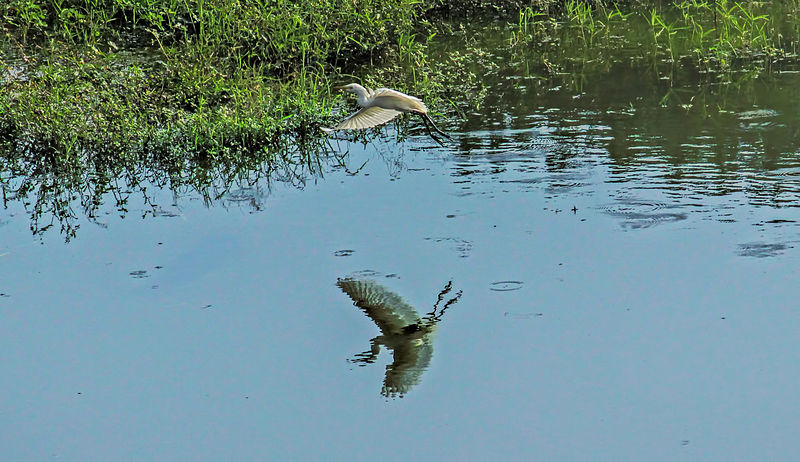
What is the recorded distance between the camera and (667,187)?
562 cm

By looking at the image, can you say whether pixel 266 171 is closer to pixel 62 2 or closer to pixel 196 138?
pixel 196 138

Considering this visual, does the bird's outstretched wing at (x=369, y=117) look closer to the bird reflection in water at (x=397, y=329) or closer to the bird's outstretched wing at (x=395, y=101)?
the bird's outstretched wing at (x=395, y=101)

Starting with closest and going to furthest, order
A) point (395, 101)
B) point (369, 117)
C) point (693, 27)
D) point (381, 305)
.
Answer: point (381, 305)
point (395, 101)
point (369, 117)
point (693, 27)

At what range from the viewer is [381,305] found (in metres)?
4.60

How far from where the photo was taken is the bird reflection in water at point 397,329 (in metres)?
3.92

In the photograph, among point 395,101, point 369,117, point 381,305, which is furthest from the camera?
point 369,117

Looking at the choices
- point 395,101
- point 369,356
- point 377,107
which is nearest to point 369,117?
point 377,107

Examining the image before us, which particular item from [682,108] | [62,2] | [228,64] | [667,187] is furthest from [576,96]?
[62,2]

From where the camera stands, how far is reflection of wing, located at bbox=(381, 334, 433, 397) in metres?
3.84

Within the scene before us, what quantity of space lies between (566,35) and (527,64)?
43.7 inches

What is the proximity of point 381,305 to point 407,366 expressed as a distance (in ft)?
2.14

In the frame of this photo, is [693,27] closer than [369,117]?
No


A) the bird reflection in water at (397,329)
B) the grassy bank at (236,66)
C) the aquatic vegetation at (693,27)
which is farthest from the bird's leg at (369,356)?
the aquatic vegetation at (693,27)

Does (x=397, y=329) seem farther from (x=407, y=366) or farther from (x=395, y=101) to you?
(x=395, y=101)
